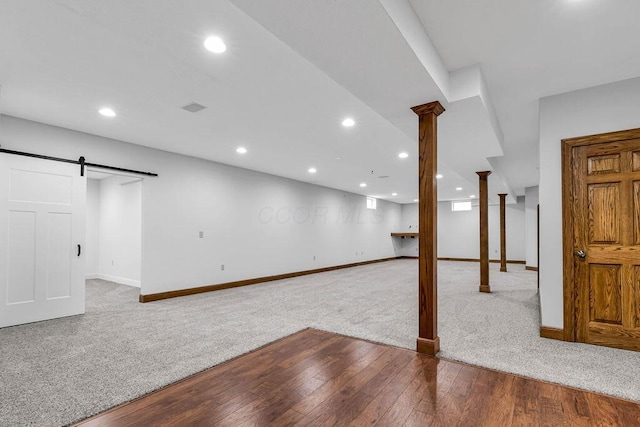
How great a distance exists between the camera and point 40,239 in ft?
13.6

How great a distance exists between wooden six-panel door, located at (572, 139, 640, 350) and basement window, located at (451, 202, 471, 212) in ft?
34.0

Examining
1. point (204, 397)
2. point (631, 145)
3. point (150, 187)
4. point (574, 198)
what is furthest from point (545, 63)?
point (150, 187)

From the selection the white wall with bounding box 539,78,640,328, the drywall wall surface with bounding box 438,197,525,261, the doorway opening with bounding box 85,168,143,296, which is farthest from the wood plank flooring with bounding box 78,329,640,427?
the drywall wall surface with bounding box 438,197,525,261

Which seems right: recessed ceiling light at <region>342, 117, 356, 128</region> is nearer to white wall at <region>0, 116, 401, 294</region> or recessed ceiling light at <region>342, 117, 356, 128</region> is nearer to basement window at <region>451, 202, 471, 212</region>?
white wall at <region>0, 116, 401, 294</region>

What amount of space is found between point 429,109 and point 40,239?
5008 mm

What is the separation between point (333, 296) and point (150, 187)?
12.1 ft

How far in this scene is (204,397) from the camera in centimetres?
221

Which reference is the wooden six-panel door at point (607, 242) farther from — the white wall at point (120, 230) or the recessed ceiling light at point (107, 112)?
the white wall at point (120, 230)

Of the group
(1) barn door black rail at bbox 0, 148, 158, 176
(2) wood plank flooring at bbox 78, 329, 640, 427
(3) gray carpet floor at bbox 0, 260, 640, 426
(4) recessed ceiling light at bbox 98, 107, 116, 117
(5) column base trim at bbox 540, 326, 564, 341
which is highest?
(4) recessed ceiling light at bbox 98, 107, 116, 117

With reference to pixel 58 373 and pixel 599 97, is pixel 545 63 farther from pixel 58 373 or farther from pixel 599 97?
pixel 58 373

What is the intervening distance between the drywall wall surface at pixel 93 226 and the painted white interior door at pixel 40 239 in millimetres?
3995

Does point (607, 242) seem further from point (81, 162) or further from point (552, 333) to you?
point (81, 162)

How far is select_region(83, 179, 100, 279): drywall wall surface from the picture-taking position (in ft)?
25.7

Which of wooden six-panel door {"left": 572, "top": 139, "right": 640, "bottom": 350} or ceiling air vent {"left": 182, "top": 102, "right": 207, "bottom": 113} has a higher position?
ceiling air vent {"left": 182, "top": 102, "right": 207, "bottom": 113}
